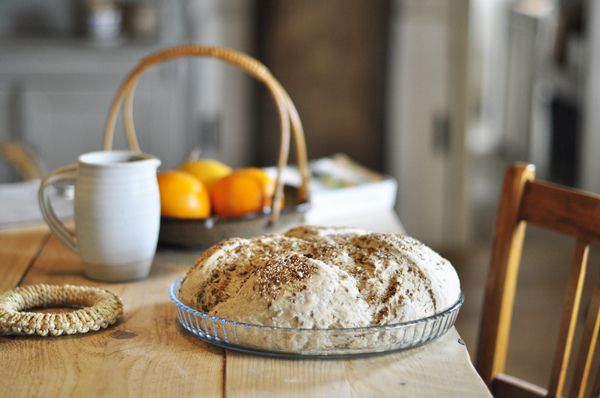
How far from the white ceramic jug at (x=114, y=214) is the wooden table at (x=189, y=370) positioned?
159mm

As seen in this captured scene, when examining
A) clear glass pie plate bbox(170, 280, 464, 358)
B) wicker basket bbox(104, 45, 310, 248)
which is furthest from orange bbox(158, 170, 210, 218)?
clear glass pie plate bbox(170, 280, 464, 358)

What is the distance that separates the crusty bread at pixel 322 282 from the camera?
2.96ft

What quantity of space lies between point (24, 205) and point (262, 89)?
8.07 feet

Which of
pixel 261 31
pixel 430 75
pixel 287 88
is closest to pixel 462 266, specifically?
pixel 430 75

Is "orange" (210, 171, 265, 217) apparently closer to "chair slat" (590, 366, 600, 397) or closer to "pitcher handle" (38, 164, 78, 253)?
"pitcher handle" (38, 164, 78, 253)

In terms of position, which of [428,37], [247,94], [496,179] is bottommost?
[496,179]

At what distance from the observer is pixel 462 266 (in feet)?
12.2

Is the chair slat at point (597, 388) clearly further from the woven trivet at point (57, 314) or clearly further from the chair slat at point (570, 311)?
the woven trivet at point (57, 314)

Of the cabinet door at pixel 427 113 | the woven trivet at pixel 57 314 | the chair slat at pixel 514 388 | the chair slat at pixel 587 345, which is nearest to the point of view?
the woven trivet at pixel 57 314

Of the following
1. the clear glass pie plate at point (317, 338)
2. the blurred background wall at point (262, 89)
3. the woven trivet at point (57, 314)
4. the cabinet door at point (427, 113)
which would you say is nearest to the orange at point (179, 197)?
the woven trivet at point (57, 314)

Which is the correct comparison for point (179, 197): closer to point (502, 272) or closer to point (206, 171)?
point (206, 171)

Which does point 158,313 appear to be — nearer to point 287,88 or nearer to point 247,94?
point 287,88

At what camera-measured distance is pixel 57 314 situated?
0.99m

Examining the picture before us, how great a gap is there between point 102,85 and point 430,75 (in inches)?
55.6
